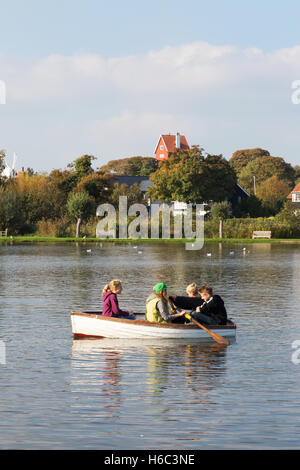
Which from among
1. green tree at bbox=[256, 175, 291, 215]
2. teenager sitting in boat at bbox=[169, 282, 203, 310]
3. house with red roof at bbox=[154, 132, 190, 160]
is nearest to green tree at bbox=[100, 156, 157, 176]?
house with red roof at bbox=[154, 132, 190, 160]

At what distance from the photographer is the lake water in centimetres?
1215

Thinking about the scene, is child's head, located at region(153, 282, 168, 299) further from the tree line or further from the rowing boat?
the tree line

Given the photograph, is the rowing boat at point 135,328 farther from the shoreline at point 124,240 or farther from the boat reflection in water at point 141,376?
the shoreline at point 124,240

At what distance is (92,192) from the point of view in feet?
327

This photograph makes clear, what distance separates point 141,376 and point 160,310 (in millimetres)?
4747

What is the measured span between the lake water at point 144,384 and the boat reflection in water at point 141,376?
0.07 ft

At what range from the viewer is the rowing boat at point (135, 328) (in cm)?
2097

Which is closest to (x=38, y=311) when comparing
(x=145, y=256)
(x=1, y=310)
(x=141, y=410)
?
(x=1, y=310)

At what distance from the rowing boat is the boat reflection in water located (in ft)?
0.69

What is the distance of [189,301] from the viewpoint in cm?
2222

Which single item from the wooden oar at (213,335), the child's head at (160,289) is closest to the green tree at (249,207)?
the child's head at (160,289)

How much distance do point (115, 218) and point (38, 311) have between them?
220ft

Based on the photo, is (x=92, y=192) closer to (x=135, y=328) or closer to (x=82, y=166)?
(x=82, y=166)

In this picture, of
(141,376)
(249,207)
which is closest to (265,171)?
(249,207)
